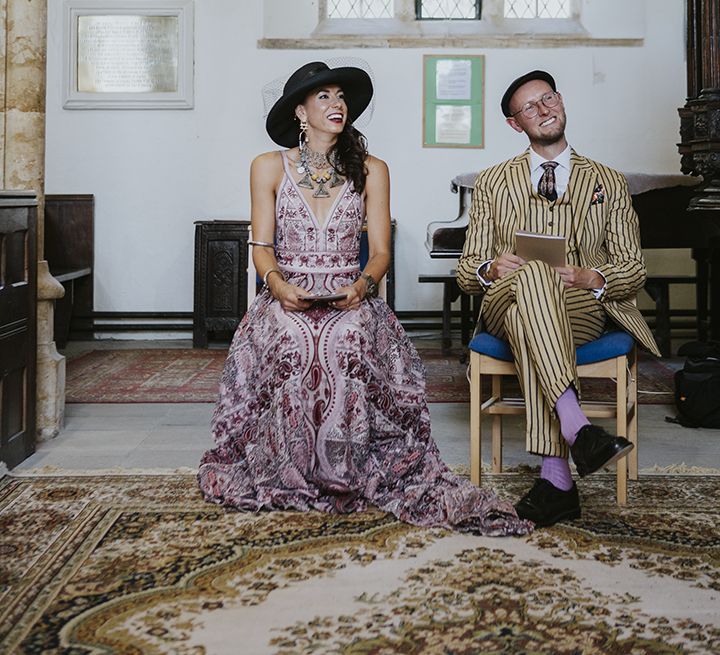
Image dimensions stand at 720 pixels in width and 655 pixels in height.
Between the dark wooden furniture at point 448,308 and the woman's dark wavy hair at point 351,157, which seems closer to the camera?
the woman's dark wavy hair at point 351,157

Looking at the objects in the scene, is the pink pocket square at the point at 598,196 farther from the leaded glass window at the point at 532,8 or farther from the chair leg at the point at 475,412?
the leaded glass window at the point at 532,8

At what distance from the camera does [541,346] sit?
2842 mm

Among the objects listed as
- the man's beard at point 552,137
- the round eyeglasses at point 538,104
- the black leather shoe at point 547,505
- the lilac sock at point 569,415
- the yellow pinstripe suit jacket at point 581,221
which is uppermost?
the round eyeglasses at point 538,104

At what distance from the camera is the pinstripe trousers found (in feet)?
9.27

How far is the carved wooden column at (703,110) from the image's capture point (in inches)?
169

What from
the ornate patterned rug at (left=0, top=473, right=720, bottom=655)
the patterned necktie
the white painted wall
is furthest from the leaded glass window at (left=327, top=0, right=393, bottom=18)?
the ornate patterned rug at (left=0, top=473, right=720, bottom=655)

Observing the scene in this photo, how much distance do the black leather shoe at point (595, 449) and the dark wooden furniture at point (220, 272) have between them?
191 inches

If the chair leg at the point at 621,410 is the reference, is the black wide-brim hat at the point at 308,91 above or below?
above

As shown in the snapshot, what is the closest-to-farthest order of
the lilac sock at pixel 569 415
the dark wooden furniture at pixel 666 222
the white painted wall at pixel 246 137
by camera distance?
the lilac sock at pixel 569 415, the dark wooden furniture at pixel 666 222, the white painted wall at pixel 246 137

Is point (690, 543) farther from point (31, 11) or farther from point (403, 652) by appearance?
point (31, 11)

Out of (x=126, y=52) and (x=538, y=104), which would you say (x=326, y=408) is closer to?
(x=538, y=104)

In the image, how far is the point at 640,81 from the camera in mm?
7715

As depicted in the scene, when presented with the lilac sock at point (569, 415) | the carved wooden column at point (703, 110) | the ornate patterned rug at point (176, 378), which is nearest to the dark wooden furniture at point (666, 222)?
the ornate patterned rug at point (176, 378)

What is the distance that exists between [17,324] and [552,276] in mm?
1986
